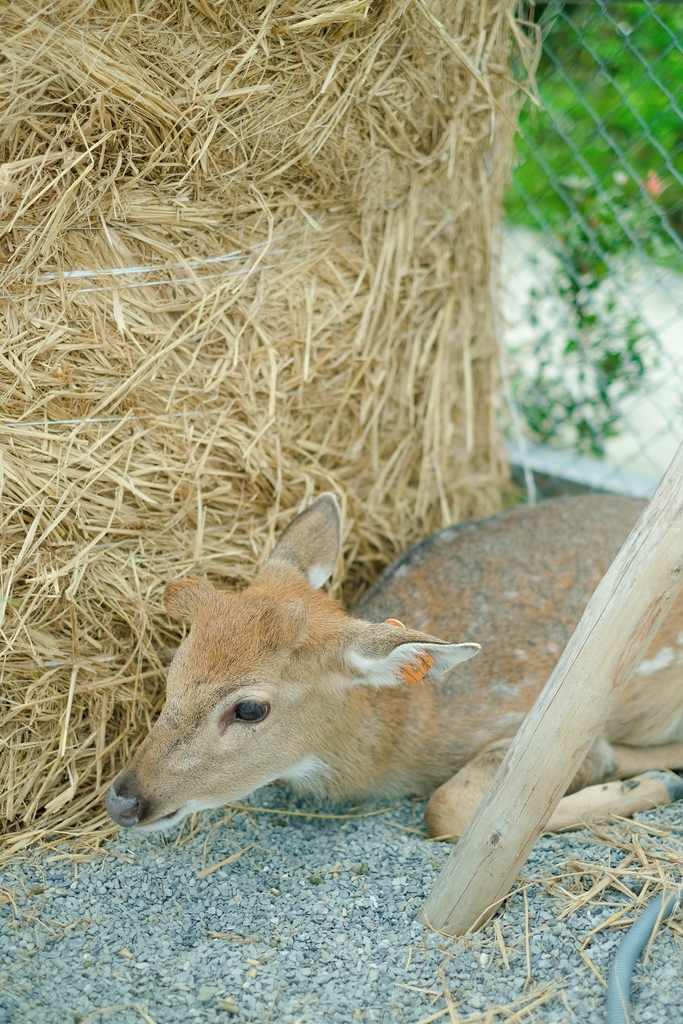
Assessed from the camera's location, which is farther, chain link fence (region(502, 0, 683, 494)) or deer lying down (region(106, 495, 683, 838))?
chain link fence (region(502, 0, 683, 494))

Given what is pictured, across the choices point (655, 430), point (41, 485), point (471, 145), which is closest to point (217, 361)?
point (41, 485)

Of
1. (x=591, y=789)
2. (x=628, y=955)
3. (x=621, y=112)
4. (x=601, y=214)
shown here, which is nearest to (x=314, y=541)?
(x=591, y=789)

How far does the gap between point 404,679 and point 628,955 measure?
46.0 inches

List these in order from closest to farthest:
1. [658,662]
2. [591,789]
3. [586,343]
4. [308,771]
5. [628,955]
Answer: [628,955] < [308,771] < [591,789] < [658,662] < [586,343]

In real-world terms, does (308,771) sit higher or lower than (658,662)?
higher

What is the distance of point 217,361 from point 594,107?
4.76 m

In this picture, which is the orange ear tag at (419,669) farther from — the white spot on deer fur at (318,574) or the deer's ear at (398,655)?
the white spot on deer fur at (318,574)

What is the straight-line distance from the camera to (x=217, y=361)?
14.1ft

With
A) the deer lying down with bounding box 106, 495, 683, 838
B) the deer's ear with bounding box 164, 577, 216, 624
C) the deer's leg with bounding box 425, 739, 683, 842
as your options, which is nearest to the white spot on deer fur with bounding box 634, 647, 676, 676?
the deer lying down with bounding box 106, 495, 683, 838

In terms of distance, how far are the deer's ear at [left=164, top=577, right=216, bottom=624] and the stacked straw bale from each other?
1.08 feet

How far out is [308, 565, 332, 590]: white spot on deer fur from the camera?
14.1ft

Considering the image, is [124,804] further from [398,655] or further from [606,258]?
[606,258]

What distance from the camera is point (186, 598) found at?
3.83m

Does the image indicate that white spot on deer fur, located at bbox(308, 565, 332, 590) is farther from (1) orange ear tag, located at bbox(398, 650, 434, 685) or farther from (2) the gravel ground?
(2) the gravel ground
